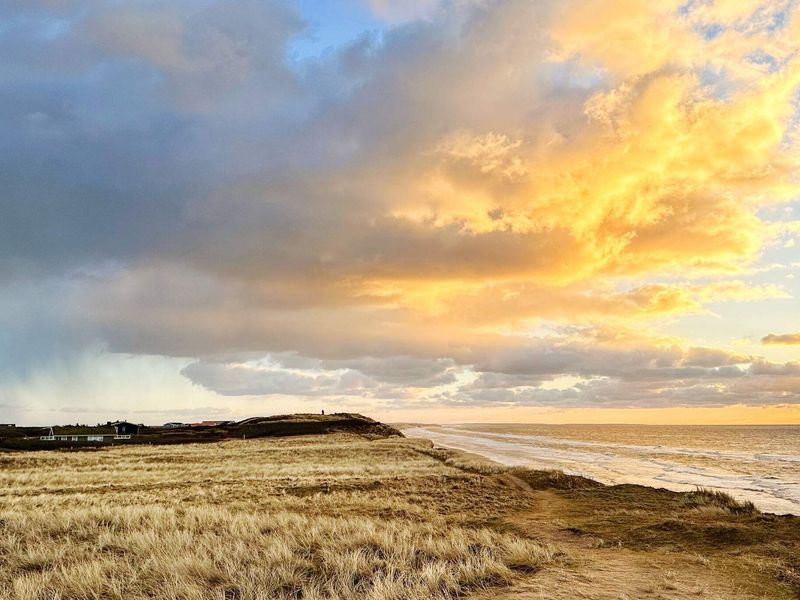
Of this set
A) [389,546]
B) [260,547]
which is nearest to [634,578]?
[389,546]

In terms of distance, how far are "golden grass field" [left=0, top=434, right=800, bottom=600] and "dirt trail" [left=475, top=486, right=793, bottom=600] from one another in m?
0.05

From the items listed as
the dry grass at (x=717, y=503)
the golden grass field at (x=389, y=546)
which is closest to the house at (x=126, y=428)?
the golden grass field at (x=389, y=546)

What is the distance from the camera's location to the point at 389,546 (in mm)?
13102

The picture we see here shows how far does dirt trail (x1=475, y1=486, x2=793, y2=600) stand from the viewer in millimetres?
10477

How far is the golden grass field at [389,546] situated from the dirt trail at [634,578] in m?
0.05

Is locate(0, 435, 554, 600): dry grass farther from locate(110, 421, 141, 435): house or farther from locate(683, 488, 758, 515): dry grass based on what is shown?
locate(110, 421, 141, 435): house

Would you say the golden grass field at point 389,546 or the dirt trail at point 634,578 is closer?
the dirt trail at point 634,578

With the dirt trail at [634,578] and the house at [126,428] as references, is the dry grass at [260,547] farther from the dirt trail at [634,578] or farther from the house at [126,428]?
the house at [126,428]

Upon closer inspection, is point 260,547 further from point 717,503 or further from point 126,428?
point 126,428

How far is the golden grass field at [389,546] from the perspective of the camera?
10.6 meters

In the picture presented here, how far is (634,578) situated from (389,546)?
5.33 meters

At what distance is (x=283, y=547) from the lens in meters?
12.5

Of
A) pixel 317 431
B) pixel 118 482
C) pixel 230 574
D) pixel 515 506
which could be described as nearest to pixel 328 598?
pixel 230 574

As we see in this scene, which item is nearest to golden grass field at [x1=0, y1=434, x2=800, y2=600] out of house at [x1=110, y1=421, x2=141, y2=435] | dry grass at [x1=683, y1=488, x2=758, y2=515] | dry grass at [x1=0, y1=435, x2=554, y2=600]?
dry grass at [x1=0, y1=435, x2=554, y2=600]
